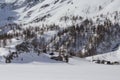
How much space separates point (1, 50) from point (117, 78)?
38.9 m

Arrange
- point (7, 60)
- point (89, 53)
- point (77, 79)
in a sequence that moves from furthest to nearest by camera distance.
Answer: point (89, 53) < point (7, 60) < point (77, 79)

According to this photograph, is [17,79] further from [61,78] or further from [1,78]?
[61,78]

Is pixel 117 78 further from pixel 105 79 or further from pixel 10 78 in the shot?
pixel 10 78

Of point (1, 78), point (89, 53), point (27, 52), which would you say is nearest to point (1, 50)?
point (27, 52)

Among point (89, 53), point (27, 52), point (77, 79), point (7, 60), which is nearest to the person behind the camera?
point (77, 79)

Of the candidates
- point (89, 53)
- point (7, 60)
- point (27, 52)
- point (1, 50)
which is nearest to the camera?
point (7, 60)

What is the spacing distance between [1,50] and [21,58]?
30.4ft

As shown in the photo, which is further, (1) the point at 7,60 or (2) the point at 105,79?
(1) the point at 7,60

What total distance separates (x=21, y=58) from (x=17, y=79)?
28557 mm

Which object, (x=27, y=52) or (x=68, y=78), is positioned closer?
(x=68, y=78)

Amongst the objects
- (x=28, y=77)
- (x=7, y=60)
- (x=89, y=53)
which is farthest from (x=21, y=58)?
(x=89, y=53)

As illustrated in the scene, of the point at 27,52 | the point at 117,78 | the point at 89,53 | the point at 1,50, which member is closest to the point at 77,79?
the point at 117,78

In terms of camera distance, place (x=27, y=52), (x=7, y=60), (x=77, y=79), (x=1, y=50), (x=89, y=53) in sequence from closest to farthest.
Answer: (x=77, y=79) → (x=7, y=60) → (x=27, y=52) → (x=1, y=50) → (x=89, y=53)

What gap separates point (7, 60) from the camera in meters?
48.3
